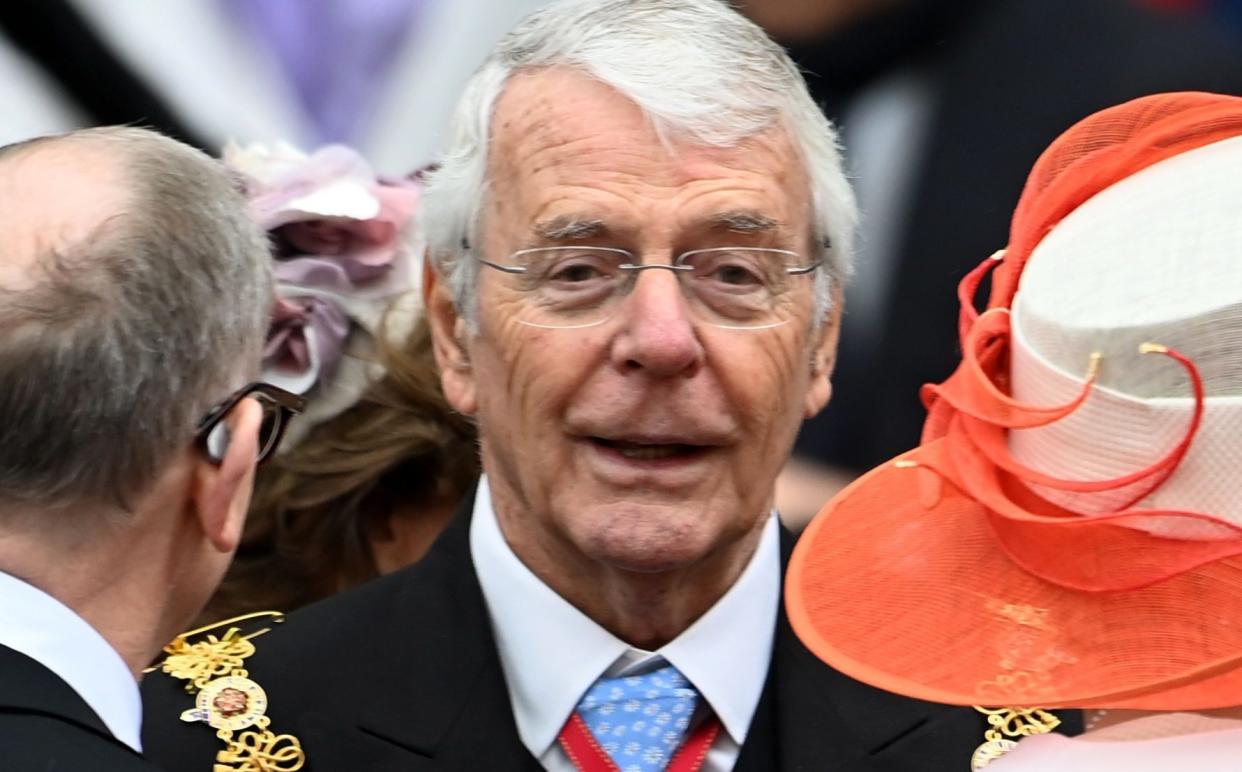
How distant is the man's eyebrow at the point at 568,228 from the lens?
244 cm

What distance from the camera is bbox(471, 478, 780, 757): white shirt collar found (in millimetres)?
2451

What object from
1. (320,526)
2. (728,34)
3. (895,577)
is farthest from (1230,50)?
(895,577)

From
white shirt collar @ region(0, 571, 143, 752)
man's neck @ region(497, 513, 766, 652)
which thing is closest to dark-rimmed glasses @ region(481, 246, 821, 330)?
man's neck @ region(497, 513, 766, 652)

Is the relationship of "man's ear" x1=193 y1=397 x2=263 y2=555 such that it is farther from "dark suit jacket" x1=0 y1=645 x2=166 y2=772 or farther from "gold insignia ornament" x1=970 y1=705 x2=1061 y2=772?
"gold insignia ornament" x1=970 y1=705 x2=1061 y2=772

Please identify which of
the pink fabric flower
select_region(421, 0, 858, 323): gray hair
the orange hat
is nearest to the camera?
the orange hat

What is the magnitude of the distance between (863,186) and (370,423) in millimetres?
1423

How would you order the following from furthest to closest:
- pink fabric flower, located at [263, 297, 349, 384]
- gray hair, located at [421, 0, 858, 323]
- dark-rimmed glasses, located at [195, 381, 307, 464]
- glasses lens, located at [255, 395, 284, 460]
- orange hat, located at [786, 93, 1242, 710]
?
pink fabric flower, located at [263, 297, 349, 384], gray hair, located at [421, 0, 858, 323], glasses lens, located at [255, 395, 284, 460], dark-rimmed glasses, located at [195, 381, 307, 464], orange hat, located at [786, 93, 1242, 710]

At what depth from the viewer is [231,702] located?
2.46 m

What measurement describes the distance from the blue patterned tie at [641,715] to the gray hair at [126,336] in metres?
0.68

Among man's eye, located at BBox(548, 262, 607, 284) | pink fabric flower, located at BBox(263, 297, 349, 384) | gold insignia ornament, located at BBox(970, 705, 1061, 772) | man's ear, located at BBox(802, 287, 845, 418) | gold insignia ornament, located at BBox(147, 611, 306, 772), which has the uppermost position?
man's eye, located at BBox(548, 262, 607, 284)

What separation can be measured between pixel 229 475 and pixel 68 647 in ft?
0.93

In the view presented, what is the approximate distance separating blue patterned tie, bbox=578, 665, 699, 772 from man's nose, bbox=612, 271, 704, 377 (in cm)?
40

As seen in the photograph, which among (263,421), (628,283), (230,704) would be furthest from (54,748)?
(628,283)

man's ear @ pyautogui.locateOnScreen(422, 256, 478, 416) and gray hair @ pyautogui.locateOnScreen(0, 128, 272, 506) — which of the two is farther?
man's ear @ pyautogui.locateOnScreen(422, 256, 478, 416)
